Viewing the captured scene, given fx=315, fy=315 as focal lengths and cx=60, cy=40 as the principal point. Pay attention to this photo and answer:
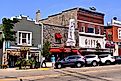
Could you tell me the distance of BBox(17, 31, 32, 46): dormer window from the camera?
4503 centimetres

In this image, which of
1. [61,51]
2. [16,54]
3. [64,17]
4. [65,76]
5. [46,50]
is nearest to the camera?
[65,76]

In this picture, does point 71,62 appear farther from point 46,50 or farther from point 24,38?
point 24,38

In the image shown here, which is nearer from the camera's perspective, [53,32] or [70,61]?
[70,61]

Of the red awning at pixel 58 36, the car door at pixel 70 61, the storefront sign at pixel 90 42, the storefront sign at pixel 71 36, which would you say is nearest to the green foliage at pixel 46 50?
the red awning at pixel 58 36

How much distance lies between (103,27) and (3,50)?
76.8 feet

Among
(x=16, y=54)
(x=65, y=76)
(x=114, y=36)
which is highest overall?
(x=114, y=36)

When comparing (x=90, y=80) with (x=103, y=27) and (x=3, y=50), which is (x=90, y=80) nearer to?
(x=3, y=50)

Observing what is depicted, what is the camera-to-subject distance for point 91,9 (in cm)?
5816

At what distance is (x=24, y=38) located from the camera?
149 feet

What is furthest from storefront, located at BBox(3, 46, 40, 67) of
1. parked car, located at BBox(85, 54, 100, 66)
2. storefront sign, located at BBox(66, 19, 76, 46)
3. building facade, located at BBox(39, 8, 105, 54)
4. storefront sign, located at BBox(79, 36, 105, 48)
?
storefront sign, located at BBox(79, 36, 105, 48)

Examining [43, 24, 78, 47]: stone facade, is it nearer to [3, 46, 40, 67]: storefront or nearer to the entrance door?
[3, 46, 40, 67]: storefront

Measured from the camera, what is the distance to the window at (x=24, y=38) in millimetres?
45031

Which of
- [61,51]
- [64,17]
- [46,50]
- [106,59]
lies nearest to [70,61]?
[46,50]

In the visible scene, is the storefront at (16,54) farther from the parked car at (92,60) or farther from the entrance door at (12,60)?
the parked car at (92,60)
